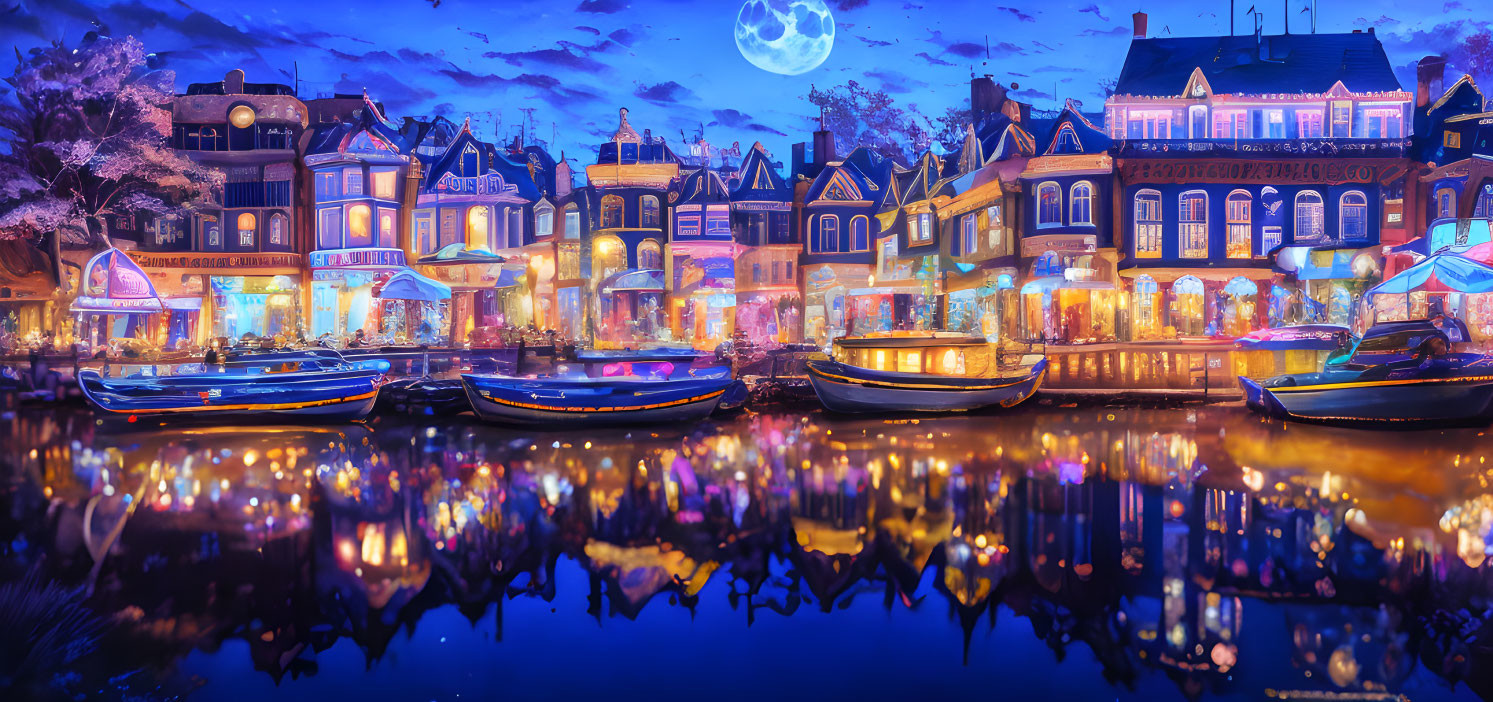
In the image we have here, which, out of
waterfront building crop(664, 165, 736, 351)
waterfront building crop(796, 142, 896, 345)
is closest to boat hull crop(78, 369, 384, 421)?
waterfront building crop(664, 165, 736, 351)

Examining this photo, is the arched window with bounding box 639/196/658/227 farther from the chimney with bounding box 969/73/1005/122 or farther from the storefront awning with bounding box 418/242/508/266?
the chimney with bounding box 969/73/1005/122

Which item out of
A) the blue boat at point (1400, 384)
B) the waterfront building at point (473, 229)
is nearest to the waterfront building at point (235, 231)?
the waterfront building at point (473, 229)

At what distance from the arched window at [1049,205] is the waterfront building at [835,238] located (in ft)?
40.1

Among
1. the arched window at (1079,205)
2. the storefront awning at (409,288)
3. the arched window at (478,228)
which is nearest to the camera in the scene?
the storefront awning at (409,288)

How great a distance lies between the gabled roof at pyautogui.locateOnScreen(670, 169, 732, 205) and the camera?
151 ft

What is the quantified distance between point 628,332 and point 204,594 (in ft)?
119

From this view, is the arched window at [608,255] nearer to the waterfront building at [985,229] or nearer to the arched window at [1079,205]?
the waterfront building at [985,229]

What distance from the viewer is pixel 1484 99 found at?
37875 mm

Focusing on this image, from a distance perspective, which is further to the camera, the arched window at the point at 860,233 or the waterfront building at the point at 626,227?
the arched window at the point at 860,233

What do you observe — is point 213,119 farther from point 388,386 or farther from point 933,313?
point 933,313

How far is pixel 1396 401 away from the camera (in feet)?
73.4

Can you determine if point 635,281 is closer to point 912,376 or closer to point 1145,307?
point 912,376

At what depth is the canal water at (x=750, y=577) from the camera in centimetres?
761

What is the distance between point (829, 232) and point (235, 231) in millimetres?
29987
